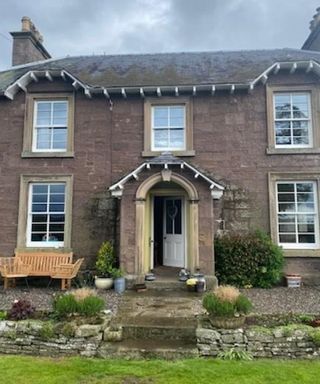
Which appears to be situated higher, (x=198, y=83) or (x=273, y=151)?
(x=198, y=83)

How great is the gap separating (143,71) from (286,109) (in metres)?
5.80

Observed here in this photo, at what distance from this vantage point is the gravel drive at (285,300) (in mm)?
7871

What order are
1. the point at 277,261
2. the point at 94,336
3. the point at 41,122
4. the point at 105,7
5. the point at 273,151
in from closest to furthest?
1. the point at 94,336
2. the point at 277,261
3. the point at 273,151
4. the point at 41,122
5. the point at 105,7

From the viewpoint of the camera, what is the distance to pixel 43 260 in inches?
446

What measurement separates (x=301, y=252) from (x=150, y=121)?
704 cm

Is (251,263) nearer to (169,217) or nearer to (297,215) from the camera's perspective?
(297,215)

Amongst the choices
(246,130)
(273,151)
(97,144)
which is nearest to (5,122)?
(97,144)

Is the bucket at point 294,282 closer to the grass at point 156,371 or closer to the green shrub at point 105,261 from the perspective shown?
the grass at point 156,371

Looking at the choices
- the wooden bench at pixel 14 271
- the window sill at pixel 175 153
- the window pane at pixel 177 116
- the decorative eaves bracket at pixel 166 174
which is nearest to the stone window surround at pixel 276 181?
the decorative eaves bracket at pixel 166 174

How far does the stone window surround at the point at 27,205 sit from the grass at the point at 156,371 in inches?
243

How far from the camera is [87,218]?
39.1 ft

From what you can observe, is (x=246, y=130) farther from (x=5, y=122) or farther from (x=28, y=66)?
(x=28, y=66)

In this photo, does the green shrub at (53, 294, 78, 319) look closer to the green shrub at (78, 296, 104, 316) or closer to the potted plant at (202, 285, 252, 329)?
the green shrub at (78, 296, 104, 316)

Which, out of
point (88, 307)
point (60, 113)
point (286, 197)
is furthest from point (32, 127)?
point (286, 197)
